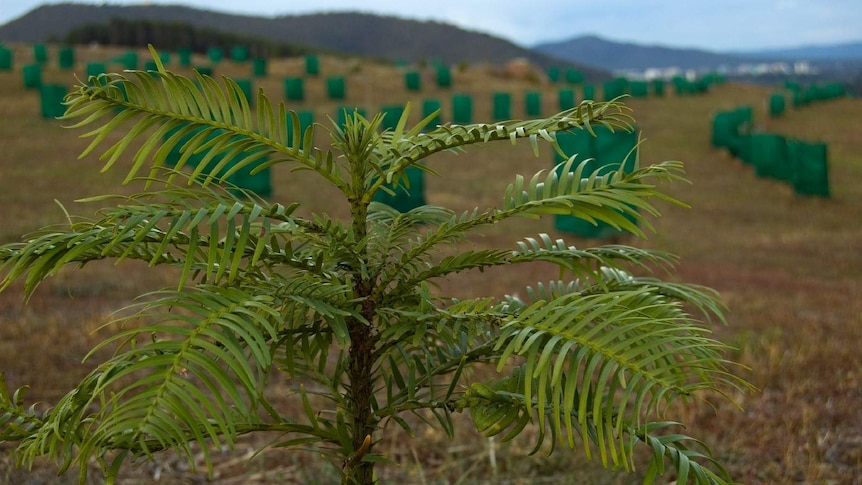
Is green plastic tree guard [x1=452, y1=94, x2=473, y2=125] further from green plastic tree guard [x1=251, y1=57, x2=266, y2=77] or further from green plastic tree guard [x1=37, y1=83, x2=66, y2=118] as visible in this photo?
green plastic tree guard [x1=251, y1=57, x2=266, y2=77]

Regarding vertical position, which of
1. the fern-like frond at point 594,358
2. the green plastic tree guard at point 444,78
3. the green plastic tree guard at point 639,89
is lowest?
the fern-like frond at point 594,358

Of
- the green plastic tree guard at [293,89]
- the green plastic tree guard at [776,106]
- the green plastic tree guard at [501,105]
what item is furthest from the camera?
the green plastic tree guard at [776,106]

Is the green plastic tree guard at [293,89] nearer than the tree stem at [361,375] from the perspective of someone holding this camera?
No

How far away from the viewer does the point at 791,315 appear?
22.1ft

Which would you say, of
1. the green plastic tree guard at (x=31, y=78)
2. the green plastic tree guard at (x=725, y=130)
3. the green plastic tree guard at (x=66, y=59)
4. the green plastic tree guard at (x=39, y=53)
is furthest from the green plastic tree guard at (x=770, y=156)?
the green plastic tree guard at (x=39, y=53)

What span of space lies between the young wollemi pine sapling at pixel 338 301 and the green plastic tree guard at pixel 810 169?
16.9 metres

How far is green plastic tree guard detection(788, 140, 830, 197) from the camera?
56.1 feet

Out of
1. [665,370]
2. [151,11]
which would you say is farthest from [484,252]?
[151,11]

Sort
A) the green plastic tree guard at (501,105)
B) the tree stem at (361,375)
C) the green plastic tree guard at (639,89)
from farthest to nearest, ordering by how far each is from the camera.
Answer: the green plastic tree guard at (639,89), the green plastic tree guard at (501,105), the tree stem at (361,375)

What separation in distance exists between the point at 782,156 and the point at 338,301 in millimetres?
19319

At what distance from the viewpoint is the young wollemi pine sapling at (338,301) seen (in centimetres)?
135

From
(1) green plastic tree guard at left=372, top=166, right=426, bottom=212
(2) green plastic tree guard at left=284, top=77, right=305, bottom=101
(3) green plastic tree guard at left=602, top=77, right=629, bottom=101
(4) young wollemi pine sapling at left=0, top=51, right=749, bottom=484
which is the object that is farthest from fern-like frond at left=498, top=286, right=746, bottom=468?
(3) green plastic tree guard at left=602, top=77, right=629, bottom=101

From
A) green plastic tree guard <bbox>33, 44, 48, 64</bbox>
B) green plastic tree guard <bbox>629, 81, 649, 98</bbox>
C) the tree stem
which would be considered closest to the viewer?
the tree stem

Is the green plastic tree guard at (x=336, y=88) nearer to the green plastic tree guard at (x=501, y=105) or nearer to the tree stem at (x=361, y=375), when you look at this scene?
the green plastic tree guard at (x=501, y=105)
